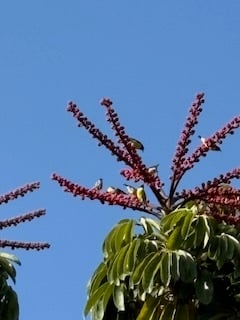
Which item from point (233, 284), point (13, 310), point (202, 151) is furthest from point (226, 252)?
point (13, 310)

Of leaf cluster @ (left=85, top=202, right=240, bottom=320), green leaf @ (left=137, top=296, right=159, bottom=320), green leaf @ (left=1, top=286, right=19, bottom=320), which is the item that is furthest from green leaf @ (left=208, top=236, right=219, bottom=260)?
green leaf @ (left=1, top=286, right=19, bottom=320)

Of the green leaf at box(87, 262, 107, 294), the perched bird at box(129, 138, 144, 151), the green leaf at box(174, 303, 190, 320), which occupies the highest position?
the perched bird at box(129, 138, 144, 151)

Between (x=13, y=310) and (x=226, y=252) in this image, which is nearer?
(x=226, y=252)

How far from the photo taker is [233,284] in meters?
5.27

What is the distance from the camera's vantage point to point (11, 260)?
5.81 m

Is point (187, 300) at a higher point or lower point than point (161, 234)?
lower

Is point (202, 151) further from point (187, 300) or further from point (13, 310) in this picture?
point (13, 310)

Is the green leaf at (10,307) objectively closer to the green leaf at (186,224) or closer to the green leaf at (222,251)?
the green leaf at (186,224)

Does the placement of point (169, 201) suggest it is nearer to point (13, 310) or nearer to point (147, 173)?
point (147, 173)

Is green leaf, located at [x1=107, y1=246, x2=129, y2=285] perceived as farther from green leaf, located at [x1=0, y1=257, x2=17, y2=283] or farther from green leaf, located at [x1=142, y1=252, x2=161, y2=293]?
green leaf, located at [x1=0, y1=257, x2=17, y2=283]

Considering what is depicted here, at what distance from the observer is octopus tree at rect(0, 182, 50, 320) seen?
5.42 metres

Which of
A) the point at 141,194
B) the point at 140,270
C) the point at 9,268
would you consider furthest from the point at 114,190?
the point at 9,268

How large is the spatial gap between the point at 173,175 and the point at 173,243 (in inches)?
13.8

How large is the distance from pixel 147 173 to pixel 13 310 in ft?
3.64
